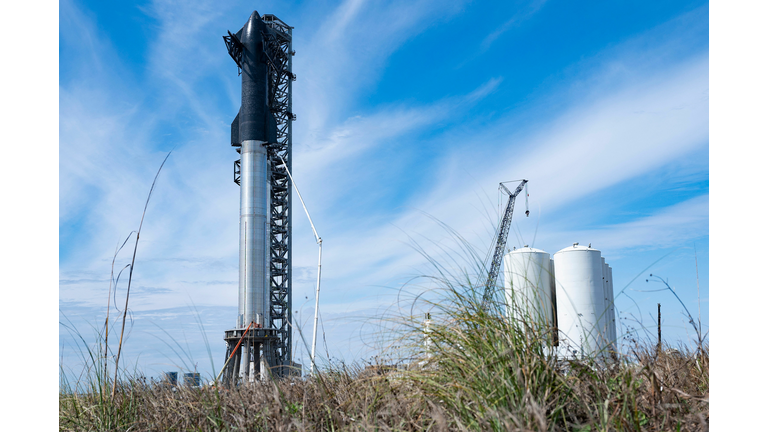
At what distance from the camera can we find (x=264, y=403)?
511cm

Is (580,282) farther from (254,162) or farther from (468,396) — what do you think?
(254,162)

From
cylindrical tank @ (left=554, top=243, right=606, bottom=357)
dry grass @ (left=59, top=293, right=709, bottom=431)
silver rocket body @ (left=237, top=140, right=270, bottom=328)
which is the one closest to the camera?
dry grass @ (left=59, top=293, right=709, bottom=431)

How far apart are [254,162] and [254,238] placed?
410 centimetres

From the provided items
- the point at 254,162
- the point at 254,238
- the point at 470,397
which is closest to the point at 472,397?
the point at 470,397

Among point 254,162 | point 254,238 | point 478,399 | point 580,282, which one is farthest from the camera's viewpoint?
point 254,162

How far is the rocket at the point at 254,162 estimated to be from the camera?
85.9 feet

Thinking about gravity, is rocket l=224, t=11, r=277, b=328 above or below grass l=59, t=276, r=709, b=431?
above

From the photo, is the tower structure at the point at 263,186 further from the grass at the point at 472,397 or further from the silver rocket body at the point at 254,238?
the grass at the point at 472,397

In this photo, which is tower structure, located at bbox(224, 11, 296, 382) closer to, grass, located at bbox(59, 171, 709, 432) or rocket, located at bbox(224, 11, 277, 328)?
rocket, located at bbox(224, 11, 277, 328)

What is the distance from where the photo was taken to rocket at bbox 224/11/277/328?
2617 cm

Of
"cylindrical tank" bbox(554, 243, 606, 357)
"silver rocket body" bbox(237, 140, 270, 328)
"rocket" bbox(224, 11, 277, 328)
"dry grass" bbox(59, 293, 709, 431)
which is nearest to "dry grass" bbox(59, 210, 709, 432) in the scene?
"dry grass" bbox(59, 293, 709, 431)

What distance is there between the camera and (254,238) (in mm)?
26172

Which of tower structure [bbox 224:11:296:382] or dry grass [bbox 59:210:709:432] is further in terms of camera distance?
tower structure [bbox 224:11:296:382]

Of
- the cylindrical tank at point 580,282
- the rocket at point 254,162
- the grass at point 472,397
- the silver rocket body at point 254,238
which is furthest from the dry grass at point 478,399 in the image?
the silver rocket body at point 254,238
